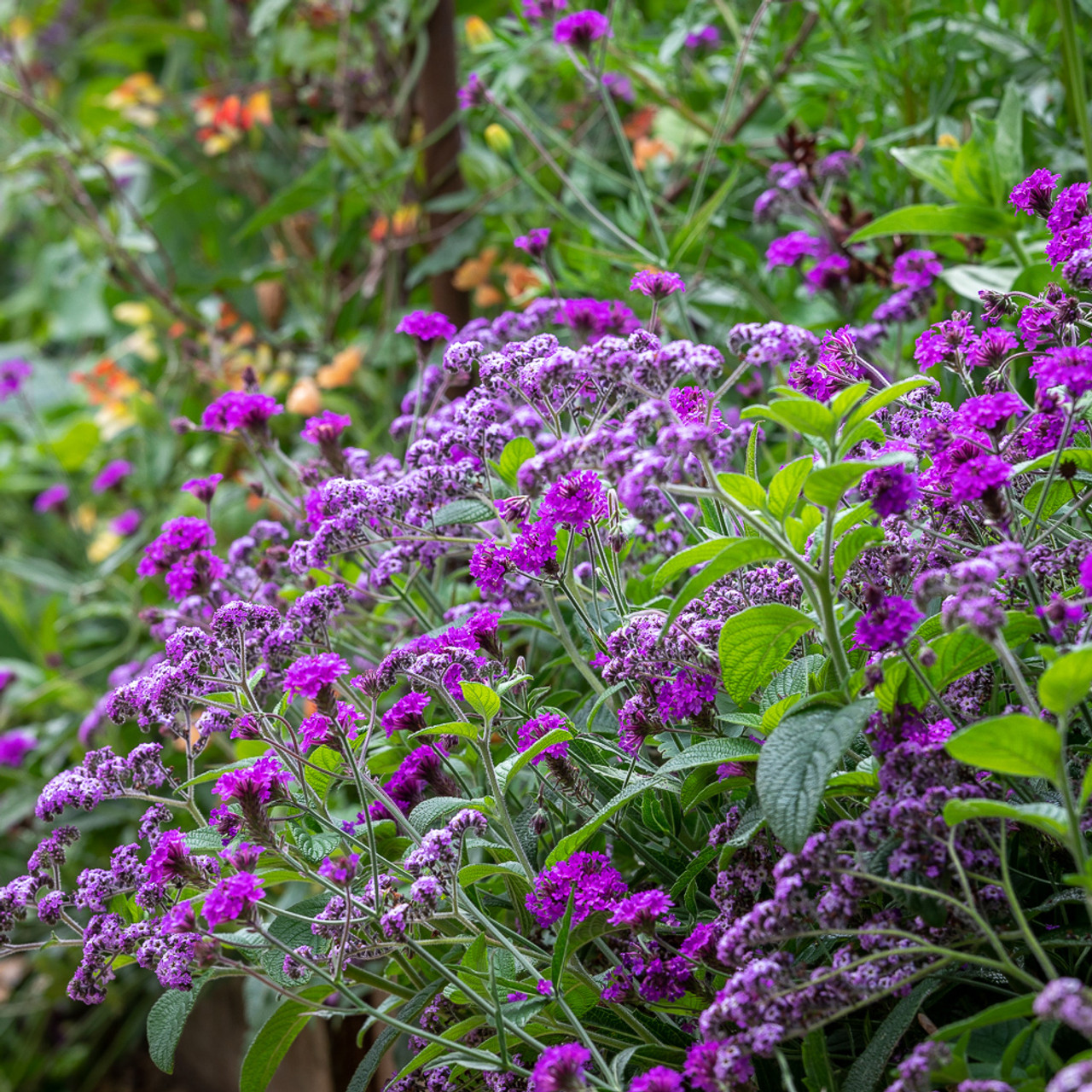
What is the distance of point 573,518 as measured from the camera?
0.74 m

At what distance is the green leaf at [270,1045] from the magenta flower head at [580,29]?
3.29 ft

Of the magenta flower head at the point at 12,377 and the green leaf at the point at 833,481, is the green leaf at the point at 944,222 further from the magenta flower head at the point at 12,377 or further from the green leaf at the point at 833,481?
the magenta flower head at the point at 12,377

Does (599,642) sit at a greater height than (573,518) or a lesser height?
lesser

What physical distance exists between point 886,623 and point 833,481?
9cm

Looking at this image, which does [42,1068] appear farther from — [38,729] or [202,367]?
[202,367]

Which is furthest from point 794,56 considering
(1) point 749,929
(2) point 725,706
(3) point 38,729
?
(3) point 38,729

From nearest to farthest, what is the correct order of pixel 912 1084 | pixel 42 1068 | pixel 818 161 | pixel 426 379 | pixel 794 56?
pixel 912 1084 < pixel 426 379 < pixel 818 161 < pixel 794 56 < pixel 42 1068

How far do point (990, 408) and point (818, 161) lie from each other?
99cm

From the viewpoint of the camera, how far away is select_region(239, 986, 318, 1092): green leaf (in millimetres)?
818

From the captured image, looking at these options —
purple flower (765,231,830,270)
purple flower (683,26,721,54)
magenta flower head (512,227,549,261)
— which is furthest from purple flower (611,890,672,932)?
purple flower (683,26,721,54)

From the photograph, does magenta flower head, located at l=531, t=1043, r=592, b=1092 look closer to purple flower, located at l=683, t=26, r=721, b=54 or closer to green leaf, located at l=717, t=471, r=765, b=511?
green leaf, located at l=717, t=471, r=765, b=511

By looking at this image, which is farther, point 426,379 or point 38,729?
point 38,729

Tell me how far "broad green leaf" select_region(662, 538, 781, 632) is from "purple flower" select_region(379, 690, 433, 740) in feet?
0.89

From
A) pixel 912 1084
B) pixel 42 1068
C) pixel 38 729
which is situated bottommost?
pixel 42 1068
